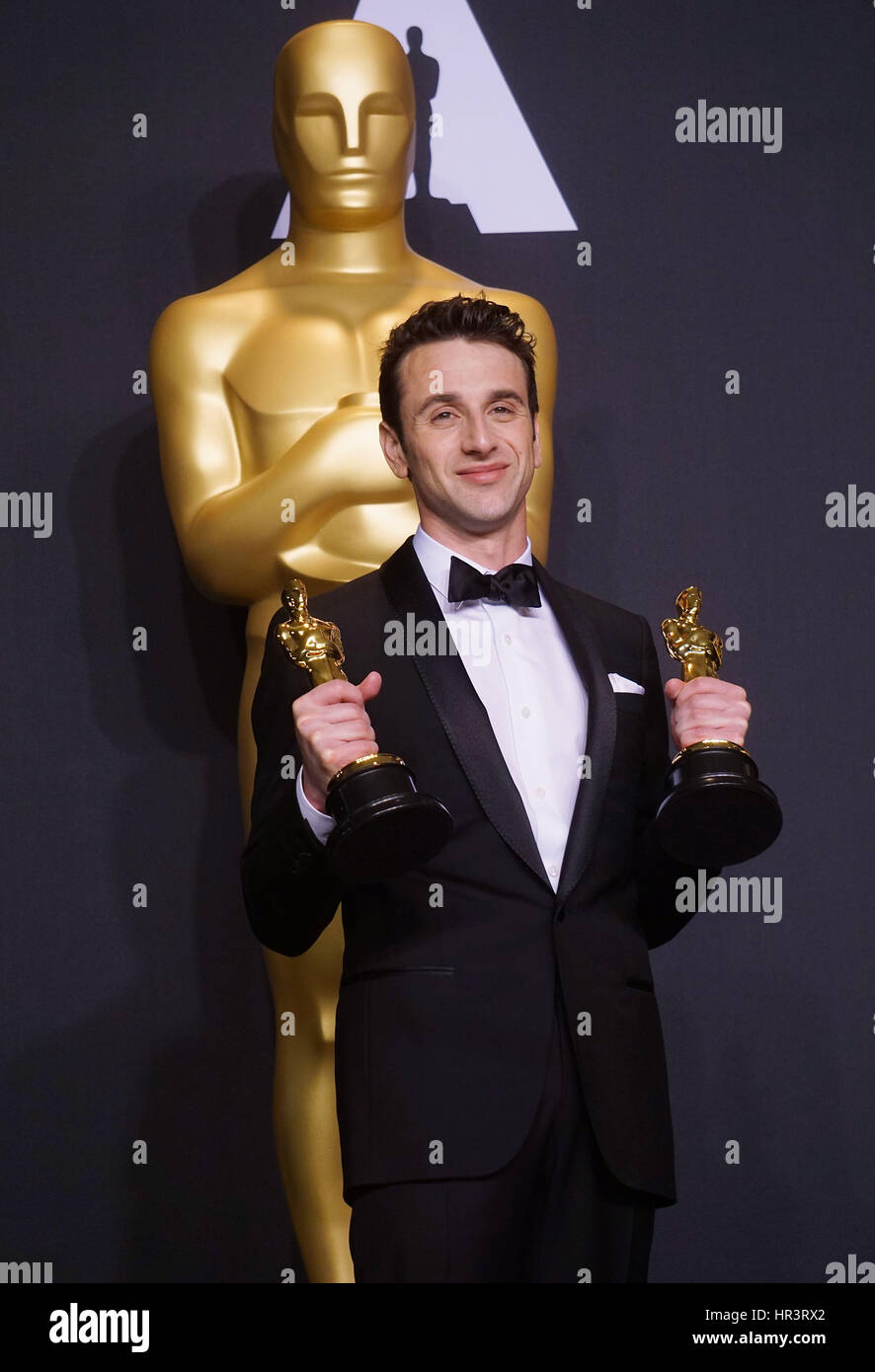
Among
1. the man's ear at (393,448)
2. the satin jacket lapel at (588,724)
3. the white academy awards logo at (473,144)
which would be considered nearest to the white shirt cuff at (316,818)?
the satin jacket lapel at (588,724)

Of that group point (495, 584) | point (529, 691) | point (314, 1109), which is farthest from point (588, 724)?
point (314, 1109)

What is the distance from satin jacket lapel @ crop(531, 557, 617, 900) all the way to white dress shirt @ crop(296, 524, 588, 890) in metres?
0.02

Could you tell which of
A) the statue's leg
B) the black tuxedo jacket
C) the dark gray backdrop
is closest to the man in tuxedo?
the black tuxedo jacket

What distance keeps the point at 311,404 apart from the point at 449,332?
71 centimetres

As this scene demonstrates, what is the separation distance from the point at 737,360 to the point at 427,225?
2.29 feet

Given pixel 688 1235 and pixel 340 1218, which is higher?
pixel 340 1218

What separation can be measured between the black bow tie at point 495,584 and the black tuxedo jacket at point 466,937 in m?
0.04

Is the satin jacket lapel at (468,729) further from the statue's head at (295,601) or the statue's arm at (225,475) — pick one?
the statue's arm at (225,475)

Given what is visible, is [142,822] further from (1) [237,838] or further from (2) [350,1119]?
(2) [350,1119]

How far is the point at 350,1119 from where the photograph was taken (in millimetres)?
1772

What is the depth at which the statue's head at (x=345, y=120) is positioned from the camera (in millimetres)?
2730

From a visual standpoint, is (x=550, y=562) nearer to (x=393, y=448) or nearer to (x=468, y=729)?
(x=393, y=448)

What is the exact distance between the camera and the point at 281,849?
1.82 metres
